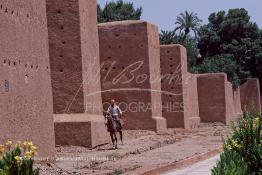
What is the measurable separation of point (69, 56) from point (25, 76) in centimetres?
488

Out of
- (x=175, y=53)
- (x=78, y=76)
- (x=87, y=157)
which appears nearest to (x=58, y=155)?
(x=87, y=157)

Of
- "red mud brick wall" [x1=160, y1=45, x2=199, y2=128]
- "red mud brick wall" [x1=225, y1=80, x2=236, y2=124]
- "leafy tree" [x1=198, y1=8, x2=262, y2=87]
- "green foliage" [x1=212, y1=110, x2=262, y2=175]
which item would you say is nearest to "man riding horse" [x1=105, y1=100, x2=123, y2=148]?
"red mud brick wall" [x1=160, y1=45, x2=199, y2=128]

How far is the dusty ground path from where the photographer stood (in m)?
12.3

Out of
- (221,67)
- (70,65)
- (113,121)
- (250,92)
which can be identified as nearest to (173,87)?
(113,121)

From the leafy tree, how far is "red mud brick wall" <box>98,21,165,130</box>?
2895 centimetres

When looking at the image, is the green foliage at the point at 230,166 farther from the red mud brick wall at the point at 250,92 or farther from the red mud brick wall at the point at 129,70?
the red mud brick wall at the point at 250,92

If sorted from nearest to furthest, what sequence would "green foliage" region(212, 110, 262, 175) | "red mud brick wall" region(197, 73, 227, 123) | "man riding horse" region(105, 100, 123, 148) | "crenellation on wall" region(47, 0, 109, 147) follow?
1. "green foliage" region(212, 110, 262, 175)
2. "crenellation on wall" region(47, 0, 109, 147)
3. "man riding horse" region(105, 100, 123, 148)
4. "red mud brick wall" region(197, 73, 227, 123)

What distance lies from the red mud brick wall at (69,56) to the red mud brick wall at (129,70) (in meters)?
4.28

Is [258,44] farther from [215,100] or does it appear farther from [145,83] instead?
[145,83]

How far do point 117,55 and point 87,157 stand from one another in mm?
7303

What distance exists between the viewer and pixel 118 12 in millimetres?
43438

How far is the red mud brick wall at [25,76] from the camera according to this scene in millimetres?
11203

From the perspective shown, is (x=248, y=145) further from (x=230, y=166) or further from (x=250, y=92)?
(x=250, y=92)

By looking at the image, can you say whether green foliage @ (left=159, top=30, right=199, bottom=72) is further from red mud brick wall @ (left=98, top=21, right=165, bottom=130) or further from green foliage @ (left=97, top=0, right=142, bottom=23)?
red mud brick wall @ (left=98, top=21, right=165, bottom=130)
